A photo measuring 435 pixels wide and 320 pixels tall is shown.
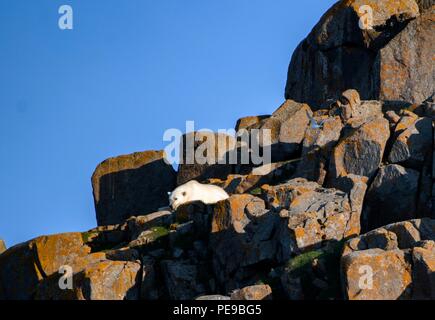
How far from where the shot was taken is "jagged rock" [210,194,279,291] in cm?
3341

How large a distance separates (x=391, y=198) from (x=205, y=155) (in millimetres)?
15500

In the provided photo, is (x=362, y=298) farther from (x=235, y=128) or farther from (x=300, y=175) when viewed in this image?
(x=235, y=128)

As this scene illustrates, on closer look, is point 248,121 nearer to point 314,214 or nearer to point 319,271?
point 314,214

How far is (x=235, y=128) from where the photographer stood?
5262 cm

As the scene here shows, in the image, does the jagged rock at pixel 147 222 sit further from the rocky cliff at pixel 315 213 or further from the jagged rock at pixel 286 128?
the jagged rock at pixel 286 128

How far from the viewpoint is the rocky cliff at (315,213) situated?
98.4 feet

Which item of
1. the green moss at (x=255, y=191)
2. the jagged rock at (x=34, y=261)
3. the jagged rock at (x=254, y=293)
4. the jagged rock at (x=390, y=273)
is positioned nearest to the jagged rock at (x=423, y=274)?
Result: the jagged rock at (x=390, y=273)

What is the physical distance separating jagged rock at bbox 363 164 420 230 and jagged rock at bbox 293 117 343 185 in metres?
3.30

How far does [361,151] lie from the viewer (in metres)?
37.9

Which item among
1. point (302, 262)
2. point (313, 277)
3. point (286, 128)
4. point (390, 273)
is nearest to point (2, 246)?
point (286, 128)

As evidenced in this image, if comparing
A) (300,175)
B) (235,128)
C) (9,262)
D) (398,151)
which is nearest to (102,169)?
(235,128)

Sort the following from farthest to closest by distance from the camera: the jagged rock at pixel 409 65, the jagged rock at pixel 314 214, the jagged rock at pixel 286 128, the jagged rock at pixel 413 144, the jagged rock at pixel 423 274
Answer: the jagged rock at pixel 409 65 < the jagged rock at pixel 286 128 < the jagged rock at pixel 413 144 < the jagged rock at pixel 314 214 < the jagged rock at pixel 423 274

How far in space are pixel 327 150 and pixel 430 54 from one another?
993 cm

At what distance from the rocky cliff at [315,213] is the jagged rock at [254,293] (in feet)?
0.11
